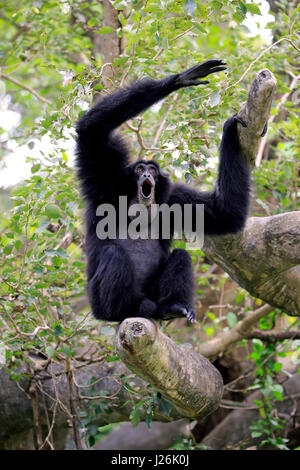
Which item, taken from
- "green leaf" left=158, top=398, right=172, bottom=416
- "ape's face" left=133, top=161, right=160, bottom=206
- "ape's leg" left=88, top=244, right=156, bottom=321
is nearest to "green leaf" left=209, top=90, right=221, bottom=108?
"ape's face" left=133, top=161, right=160, bottom=206

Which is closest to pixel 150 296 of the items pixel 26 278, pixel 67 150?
pixel 26 278

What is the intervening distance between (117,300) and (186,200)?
1.38m

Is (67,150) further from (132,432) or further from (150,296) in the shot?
(132,432)

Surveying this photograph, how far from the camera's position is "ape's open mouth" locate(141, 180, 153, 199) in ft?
16.6

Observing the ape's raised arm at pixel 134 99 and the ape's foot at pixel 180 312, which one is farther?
the ape's foot at pixel 180 312

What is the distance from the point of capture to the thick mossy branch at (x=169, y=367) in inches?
147

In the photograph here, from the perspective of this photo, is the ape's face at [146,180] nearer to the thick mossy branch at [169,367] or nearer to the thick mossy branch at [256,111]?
the thick mossy branch at [256,111]

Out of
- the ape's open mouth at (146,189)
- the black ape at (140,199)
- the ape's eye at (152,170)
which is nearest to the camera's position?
the black ape at (140,199)

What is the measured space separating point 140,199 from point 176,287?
99 centimetres

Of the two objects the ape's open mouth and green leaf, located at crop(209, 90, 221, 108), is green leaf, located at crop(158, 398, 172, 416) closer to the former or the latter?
the ape's open mouth

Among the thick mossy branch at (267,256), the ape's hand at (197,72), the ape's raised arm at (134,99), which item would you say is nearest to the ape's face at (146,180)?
the ape's raised arm at (134,99)

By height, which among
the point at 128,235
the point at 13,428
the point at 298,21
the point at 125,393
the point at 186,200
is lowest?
the point at 13,428

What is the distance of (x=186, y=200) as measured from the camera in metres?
5.35

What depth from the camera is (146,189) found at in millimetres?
5109
